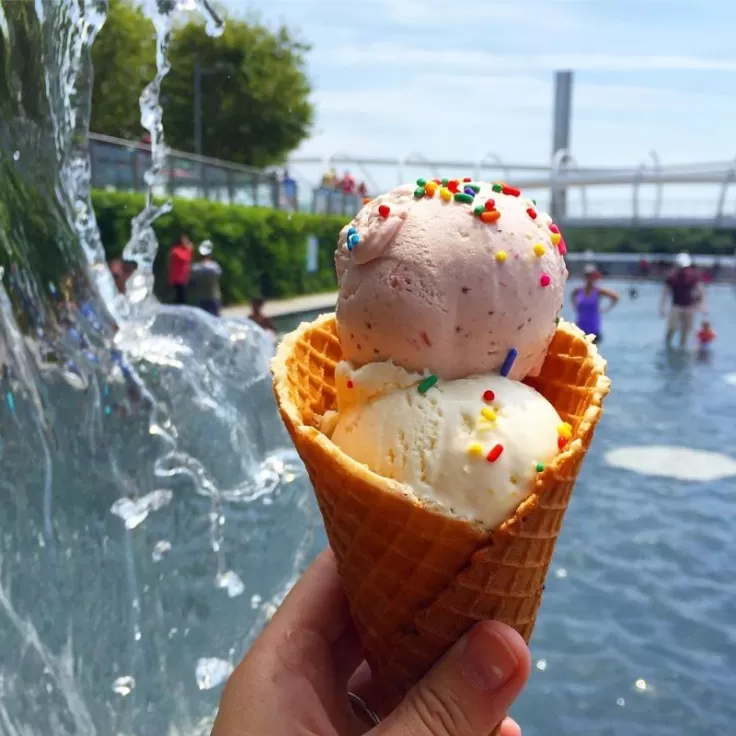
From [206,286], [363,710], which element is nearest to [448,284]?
[363,710]

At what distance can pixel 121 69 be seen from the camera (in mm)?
25875

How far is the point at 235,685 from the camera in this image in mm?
1785

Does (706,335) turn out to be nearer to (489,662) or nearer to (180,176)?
(180,176)

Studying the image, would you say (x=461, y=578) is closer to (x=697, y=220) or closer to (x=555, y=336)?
(x=555, y=336)

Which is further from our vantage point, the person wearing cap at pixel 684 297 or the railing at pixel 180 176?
the railing at pixel 180 176

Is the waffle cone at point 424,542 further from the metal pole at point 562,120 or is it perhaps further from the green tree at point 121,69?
the metal pole at point 562,120

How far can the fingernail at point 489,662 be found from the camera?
1574mm

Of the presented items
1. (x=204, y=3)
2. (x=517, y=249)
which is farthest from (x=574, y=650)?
(x=204, y=3)

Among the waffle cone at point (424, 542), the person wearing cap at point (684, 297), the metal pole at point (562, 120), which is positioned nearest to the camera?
the waffle cone at point (424, 542)

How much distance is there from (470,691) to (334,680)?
482mm

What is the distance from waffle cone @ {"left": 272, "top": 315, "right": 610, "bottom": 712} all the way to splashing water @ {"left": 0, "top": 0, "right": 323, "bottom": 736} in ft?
5.19

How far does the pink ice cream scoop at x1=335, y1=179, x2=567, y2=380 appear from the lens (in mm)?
1650

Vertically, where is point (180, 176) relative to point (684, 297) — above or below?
above

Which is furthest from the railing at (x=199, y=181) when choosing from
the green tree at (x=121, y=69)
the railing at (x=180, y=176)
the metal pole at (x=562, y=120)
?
the metal pole at (x=562, y=120)
